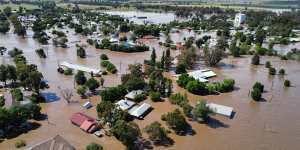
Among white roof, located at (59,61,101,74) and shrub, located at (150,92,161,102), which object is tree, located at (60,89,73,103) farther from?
shrub, located at (150,92,161,102)

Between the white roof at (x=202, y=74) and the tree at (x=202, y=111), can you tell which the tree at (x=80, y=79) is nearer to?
the white roof at (x=202, y=74)

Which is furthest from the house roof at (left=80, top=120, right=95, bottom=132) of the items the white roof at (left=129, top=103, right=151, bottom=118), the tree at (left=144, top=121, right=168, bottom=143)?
the tree at (left=144, top=121, right=168, bottom=143)

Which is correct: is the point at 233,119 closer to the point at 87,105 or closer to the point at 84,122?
the point at 84,122

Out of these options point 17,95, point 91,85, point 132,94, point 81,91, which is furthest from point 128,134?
point 17,95

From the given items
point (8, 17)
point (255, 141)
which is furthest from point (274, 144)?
point (8, 17)

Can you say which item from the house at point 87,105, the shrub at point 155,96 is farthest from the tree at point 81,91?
the shrub at point 155,96
